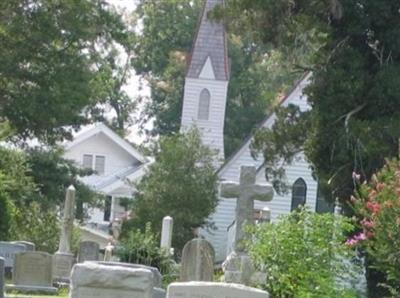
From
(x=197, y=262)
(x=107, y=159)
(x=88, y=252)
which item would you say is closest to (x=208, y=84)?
(x=107, y=159)

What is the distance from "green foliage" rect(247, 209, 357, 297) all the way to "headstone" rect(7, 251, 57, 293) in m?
7.41

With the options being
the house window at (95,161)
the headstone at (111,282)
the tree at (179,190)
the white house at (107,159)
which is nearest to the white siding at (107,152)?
the white house at (107,159)

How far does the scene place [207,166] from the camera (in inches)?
1916

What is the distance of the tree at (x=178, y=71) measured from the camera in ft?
228

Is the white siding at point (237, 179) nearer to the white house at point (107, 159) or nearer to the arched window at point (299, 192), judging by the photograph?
the arched window at point (299, 192)

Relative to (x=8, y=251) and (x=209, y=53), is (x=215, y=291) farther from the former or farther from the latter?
Answer: (x=209, y=53)

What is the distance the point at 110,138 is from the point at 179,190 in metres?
20.3

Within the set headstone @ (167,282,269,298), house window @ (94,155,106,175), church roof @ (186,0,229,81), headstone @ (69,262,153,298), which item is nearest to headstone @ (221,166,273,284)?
headstone @ (69,262,153,298)

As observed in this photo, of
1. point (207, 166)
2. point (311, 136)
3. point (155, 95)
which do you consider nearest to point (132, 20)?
point (155, 95)

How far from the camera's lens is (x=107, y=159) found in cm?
6788

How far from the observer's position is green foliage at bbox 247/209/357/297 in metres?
17.6

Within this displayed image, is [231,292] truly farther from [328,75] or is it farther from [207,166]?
[207,166]

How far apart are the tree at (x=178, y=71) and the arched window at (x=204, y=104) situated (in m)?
7.22

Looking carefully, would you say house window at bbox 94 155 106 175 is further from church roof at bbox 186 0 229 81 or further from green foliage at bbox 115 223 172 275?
green foliage at bbox 115 223 172 275
